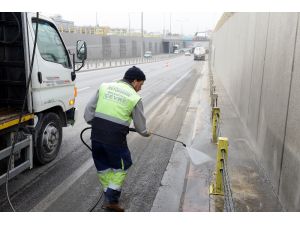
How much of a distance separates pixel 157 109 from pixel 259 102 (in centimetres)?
579

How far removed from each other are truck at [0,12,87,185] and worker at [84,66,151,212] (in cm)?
127

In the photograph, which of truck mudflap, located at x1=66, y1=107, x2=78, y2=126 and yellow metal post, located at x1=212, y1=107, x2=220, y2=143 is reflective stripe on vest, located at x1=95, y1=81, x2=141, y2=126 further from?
yellow metal post, located at x1=212, y1=107, x2=220, y2=143

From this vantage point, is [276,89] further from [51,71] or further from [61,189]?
[51,71]

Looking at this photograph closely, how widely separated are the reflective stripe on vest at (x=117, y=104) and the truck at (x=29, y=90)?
4.33 feet

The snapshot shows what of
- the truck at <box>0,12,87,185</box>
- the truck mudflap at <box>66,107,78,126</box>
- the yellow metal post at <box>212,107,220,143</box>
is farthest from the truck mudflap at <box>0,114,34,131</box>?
the yellow metal post at <box>212,107,220,143</box>

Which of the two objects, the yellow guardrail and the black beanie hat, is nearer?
the black beanie hat

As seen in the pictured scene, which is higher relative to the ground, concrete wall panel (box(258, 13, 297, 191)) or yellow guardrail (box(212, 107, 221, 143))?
concrete wall panel (box(258, 13, 297, 191))

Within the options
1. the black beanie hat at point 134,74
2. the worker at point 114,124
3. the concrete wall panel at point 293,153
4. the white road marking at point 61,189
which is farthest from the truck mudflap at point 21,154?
the concrete wall panel at point 293,153

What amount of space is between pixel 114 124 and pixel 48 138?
2.26 meters

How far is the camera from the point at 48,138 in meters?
5.79

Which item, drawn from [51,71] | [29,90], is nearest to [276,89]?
[51,71]

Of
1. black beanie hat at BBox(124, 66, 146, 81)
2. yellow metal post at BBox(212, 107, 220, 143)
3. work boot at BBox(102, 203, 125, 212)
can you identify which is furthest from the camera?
yellow metal post at BBox(212, 107, 220, 143)

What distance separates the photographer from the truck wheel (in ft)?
18.3

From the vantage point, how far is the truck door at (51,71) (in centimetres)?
545
